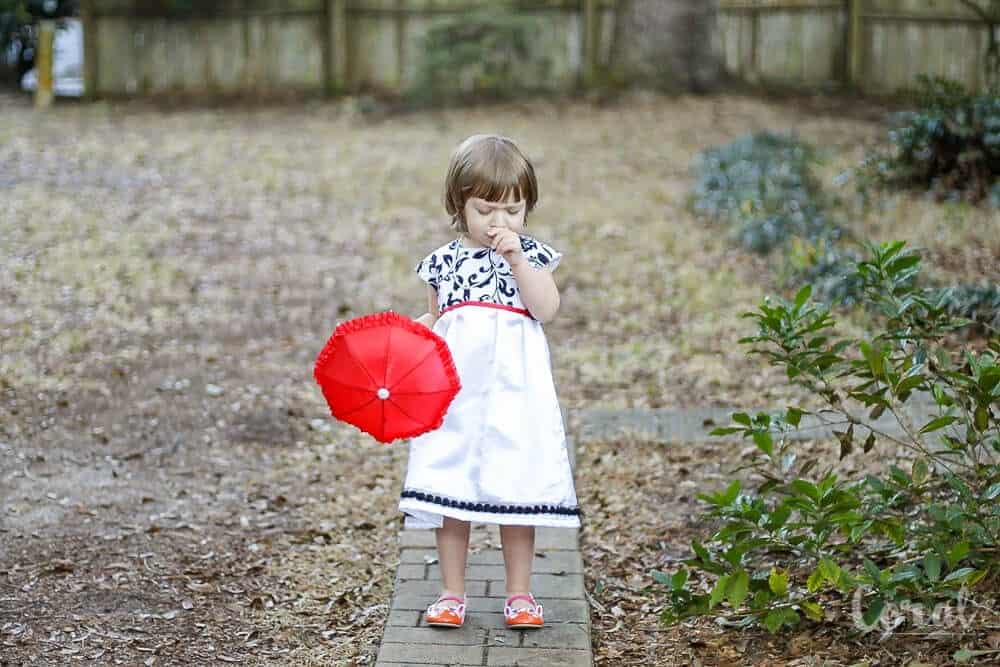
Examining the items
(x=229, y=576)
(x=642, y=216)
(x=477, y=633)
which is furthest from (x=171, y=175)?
(x=477, y=633)

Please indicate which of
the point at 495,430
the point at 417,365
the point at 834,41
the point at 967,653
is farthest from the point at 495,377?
A: the point at 834,41

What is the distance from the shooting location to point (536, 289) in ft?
10.8

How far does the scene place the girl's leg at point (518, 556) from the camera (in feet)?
11.3

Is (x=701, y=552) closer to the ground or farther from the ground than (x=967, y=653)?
farther from the ground

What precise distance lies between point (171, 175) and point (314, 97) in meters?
4.18

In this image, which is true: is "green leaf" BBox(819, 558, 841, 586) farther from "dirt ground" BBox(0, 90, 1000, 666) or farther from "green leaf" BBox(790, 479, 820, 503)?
"dirt ground" BBox(0, 90, 1000, 666)

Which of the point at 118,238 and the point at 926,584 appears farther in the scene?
the point at 118,238

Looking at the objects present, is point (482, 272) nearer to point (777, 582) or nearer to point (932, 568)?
point (777, 582)

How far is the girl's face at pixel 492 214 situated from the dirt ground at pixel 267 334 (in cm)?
119

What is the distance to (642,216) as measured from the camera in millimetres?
9219

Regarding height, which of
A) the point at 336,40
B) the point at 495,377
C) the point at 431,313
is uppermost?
the point at 336,40

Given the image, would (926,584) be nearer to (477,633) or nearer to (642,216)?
(477,633)

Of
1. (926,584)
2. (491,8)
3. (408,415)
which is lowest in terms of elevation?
(926,584)

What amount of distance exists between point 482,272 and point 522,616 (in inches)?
36.4
